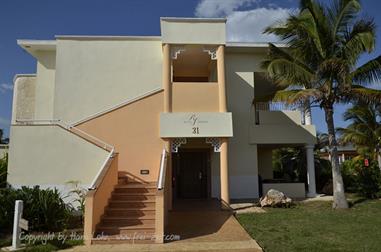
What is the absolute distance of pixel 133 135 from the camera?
13203mm

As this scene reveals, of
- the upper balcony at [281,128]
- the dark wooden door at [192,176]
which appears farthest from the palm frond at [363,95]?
the dark wooden door at [192,176]

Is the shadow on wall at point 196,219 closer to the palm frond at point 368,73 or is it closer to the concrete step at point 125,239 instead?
the concrete step at point 125,239

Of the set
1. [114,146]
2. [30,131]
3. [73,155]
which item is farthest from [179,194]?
[30,131]

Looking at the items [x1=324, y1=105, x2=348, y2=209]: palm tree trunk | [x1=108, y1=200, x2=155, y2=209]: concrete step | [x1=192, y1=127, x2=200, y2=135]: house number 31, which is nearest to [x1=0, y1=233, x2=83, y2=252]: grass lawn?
[x1=108, y1=200, x2=155, y2=209]: concrete step

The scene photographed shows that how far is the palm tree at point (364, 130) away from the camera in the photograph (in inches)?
842

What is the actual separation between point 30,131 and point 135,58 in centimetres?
585

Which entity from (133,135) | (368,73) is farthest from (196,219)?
(368,73)

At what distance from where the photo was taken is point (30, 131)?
1146 centimetres

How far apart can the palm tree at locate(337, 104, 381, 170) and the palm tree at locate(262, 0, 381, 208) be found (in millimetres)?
8727

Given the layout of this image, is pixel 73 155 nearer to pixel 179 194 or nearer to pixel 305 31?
pixel 179 194

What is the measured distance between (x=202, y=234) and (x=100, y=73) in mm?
9059

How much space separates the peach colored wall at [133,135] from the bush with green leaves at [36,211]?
136 inches

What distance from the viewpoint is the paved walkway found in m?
7.99

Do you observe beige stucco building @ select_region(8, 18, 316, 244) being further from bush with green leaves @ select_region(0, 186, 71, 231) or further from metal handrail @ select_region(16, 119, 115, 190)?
bush with green leaves @ select_region(0, 186, 71, 231)
